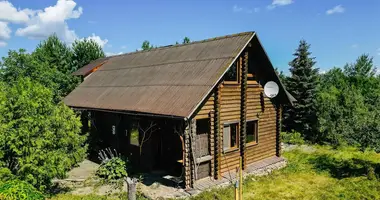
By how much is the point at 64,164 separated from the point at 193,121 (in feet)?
14.8

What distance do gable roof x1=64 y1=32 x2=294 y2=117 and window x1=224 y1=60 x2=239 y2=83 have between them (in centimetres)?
67

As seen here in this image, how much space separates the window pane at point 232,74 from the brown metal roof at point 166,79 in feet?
2.20

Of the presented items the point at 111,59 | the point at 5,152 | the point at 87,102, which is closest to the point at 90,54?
the point at 111,59

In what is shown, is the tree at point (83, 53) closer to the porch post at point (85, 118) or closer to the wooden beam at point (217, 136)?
the porch post at point (85, 118)

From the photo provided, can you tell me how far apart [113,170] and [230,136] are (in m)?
5.11

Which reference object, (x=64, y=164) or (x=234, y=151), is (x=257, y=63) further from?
(x=64, y=164)

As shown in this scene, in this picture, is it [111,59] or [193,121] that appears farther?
[111,59]

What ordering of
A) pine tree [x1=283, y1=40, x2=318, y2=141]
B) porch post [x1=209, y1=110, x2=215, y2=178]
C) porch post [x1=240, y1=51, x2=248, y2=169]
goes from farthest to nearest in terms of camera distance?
pine tree [x1=283, y1=40, x2=318, y2=141], porch post [x1=240, y1=51, x2=248, y2=169], porch post [x1=209, y1=110, x2=215, y2=178]

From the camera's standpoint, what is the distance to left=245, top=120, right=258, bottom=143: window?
45.5 ft

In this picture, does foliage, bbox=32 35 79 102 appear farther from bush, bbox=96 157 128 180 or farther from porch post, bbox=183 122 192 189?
porch post, bbox=183 122 192 189

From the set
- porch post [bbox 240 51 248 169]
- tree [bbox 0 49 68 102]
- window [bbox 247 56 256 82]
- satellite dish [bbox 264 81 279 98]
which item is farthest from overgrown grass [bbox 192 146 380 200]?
tree [bbox 0 49 68 102]

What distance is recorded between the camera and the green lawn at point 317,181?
1039 centimetres

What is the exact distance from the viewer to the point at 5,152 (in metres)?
8.78

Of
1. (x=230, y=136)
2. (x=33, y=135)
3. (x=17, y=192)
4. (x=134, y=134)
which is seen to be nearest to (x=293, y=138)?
(x=230, y=136)
